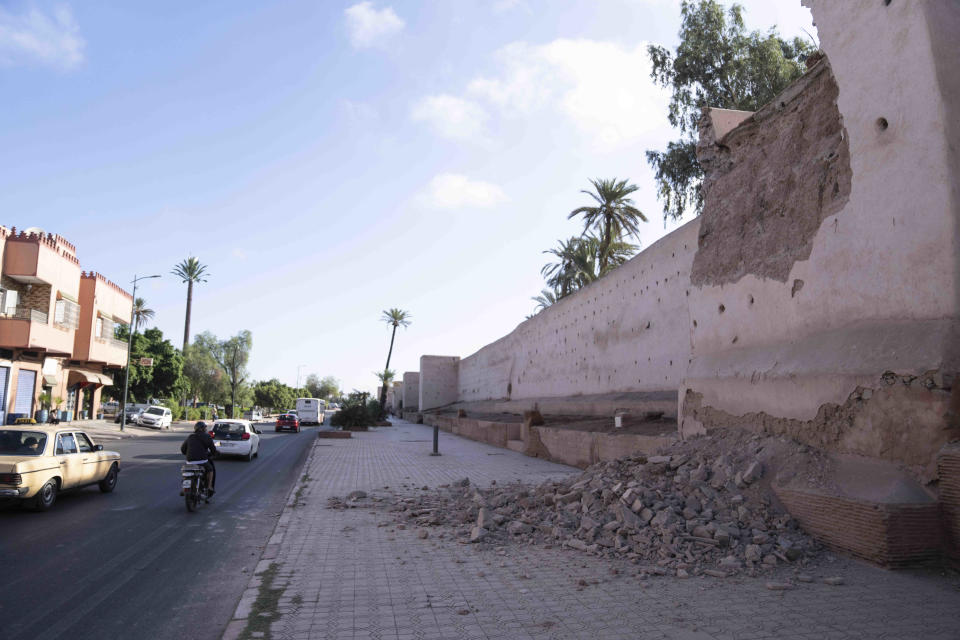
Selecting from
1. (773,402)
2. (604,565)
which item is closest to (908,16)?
(773,402)

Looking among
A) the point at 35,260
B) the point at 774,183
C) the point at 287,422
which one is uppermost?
the point at 35,260

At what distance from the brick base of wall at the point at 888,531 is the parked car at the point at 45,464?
10439mm

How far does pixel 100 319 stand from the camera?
36312 mm

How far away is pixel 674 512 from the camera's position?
6512mm

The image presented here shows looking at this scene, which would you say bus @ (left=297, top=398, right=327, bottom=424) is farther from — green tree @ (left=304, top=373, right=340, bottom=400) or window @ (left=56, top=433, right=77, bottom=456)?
green tree @ (left=304, top=373, right=340, bottom=400)

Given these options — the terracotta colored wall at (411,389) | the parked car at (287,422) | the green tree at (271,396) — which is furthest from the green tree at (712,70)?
the green tree at (271,396)

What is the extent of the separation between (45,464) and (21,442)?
659mm

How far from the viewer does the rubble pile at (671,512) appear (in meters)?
5.86

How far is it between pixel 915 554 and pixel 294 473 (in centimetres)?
1382

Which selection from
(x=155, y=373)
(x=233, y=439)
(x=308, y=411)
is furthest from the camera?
(x=308, y=411)

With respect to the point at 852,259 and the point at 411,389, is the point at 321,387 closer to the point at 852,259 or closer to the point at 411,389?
the point at 411,389

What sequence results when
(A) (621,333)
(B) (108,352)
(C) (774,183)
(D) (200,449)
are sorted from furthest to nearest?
(B) (108,352)
(A) (621,333)
(D) (200,449)
(C) (774,183)

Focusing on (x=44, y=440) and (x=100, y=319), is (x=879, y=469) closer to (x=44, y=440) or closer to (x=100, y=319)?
(x=44, y=440)

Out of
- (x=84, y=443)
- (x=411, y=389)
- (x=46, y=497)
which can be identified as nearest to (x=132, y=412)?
(x=84, y=443)
